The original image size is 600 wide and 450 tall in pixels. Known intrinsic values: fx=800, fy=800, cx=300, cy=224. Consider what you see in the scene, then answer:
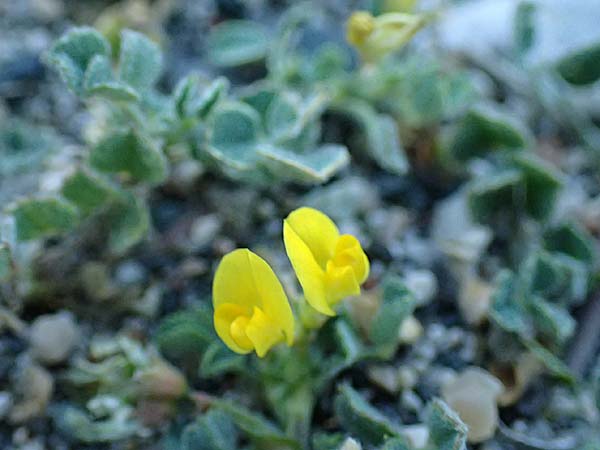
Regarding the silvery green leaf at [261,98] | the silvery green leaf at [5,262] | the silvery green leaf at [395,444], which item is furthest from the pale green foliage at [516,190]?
the silvery green leaf at [5,262]

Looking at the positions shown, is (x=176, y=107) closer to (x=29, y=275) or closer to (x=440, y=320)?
(x=29, y=275)

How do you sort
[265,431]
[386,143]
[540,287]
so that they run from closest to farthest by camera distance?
[265,431] → [540,287] → [386,143]

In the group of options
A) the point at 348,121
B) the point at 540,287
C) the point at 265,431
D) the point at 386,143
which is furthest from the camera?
the point at 348,121

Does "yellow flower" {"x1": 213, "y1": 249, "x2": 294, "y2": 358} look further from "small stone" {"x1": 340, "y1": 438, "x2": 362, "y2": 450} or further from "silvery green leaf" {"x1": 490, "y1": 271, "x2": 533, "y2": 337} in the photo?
"silvery green leaf" {"x1": 490, "y1": 271, "x2": 533, "y2": 337}

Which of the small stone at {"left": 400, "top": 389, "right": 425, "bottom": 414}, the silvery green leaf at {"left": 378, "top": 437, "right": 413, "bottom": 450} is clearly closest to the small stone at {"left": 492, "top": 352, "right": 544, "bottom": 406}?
the small stone at {"left": 400, "top": 389, "right": 425, "bottom": 414}

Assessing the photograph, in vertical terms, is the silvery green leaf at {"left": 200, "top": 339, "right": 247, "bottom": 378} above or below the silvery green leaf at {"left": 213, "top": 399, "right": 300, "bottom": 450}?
above

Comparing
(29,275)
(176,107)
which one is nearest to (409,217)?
(176,107)
